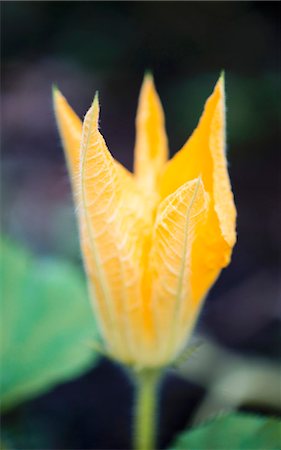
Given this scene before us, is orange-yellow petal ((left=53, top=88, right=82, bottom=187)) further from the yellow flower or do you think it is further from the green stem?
the green stem

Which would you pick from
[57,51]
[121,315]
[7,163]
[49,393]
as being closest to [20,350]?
[49,393]

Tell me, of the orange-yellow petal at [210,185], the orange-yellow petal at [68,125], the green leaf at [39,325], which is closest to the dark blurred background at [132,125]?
the green leaf at [39,325]

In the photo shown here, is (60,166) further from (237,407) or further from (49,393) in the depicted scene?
(237,407)

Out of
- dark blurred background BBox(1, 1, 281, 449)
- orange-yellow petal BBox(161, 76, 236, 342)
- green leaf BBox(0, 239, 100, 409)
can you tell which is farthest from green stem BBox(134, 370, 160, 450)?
dark blurred background BBox(1, 1, 281, 449)

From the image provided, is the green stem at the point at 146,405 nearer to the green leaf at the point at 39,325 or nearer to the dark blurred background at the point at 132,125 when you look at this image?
the green leaf at the point at 39,325

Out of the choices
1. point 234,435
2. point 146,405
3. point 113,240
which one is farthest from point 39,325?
point 113,240

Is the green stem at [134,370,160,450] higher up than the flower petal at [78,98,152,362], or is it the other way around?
the flower petal at [78,98,152,362]
